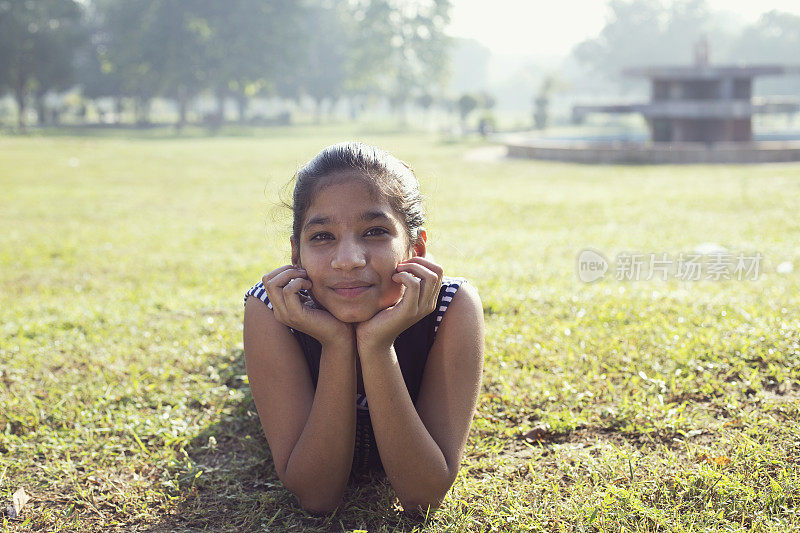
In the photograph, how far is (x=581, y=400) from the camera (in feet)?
11.5

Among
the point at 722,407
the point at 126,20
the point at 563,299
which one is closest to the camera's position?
the point at 722,407

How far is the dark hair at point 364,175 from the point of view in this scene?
8.30ft

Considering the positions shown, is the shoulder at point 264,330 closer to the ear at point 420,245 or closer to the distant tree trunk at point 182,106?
the ear at point 420,245

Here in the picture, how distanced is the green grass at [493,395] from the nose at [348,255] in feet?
2.26

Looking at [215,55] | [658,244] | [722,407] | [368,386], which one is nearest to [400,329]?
[368,386]

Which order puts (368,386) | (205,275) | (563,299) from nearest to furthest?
1. (368,386)
2. (563,299)
3. (205,275)

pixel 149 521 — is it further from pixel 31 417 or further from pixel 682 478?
pixel 682 478

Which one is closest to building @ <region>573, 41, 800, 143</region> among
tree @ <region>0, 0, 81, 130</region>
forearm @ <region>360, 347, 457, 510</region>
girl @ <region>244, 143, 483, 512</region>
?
girl @ <region>244, 143, 483, 512</region>

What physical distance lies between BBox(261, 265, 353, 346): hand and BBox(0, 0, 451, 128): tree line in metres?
45.4

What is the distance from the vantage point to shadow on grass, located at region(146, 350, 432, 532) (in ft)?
8.63

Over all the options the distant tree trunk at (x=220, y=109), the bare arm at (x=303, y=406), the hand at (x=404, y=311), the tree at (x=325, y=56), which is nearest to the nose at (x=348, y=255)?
the hand at (x=404, y=311)

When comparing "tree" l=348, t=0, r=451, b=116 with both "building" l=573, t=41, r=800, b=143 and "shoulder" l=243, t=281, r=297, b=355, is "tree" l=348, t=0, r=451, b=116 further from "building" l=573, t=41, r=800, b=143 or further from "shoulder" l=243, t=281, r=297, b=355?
"shoulder" l=243, t=281, r=297, b=355

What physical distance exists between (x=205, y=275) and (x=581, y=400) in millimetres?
4326

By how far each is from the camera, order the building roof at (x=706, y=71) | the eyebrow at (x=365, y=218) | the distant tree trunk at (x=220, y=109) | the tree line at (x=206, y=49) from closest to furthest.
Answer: the eyebrow at (x=365, y=218), the building roof at (x=706, y=71), the tree line at (x=206, y=49), the distant tree trunk at (x=220, y=109)
